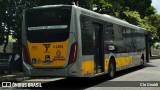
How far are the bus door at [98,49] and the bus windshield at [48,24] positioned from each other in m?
1.99

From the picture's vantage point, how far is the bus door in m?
15.3

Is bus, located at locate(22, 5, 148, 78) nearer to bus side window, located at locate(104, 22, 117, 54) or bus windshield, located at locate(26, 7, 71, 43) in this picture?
bus windshield, located at locate(26, 7, 71, 43)

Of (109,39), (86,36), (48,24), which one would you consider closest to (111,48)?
(109,39)

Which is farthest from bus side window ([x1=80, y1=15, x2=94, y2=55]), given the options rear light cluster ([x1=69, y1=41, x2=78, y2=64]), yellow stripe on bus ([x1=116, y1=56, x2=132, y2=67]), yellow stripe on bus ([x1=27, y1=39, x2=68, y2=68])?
yellow stripe on bus ([x1=116, y1=56, x2=132, y2=67])

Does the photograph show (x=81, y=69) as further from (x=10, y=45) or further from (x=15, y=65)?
(x=10, y=45)

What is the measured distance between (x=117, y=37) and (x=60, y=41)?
5935mm

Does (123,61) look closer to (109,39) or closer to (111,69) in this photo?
(111,69)

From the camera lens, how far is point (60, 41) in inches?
527

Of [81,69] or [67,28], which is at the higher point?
[67,28]

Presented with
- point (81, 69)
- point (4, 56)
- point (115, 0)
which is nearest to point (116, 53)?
point (81, 69)

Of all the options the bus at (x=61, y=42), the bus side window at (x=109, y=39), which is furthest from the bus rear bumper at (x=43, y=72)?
the bus side window at (x=109, y=39)

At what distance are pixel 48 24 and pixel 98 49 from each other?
2.99 meters

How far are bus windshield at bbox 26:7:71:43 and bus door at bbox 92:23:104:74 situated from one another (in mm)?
1993

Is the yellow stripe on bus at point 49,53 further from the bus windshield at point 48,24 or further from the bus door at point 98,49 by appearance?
the bus door at point 98,49
